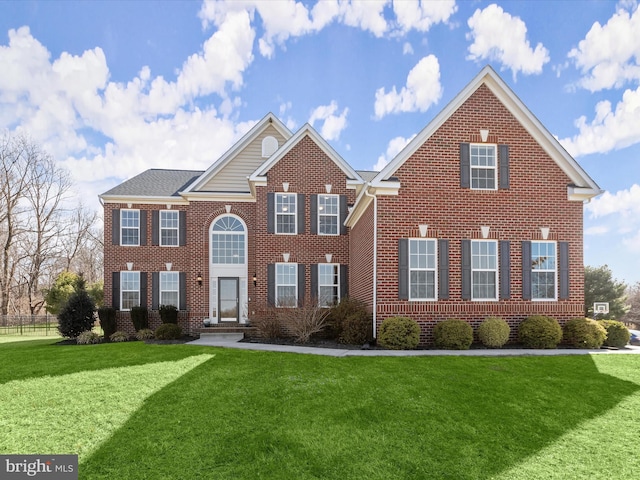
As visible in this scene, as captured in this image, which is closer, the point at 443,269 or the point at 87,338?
the point at 443,269

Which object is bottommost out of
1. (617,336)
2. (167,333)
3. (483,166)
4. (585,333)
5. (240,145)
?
(167,333)

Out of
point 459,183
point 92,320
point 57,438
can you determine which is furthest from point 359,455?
point 92,320

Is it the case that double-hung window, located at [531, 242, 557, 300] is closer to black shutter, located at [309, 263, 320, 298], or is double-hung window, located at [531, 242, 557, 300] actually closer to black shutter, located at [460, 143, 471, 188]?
black shutter, located at [460, 143, 471, 188]

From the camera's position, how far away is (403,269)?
13.6 m

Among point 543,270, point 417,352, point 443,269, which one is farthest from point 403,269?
point 543,270

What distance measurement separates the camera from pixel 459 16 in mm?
14062

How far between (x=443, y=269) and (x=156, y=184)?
14.7 m

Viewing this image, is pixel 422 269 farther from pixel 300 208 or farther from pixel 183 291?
pixel 183 291

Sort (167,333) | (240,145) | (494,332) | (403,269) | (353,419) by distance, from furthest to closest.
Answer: (240,145), (167,333), (403,269), (494,332), (353,419)

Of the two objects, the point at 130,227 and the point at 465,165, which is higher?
the point at 465,165

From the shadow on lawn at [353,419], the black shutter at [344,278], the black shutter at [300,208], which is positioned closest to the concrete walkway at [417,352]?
the shadow on lawn at [353,419]

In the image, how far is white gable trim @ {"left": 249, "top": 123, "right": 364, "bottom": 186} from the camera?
1761 centimetres

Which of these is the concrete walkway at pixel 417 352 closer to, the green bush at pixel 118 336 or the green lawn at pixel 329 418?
the green lawn at pixel 329 418

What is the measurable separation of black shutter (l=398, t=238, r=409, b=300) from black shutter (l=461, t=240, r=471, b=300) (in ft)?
6.08
